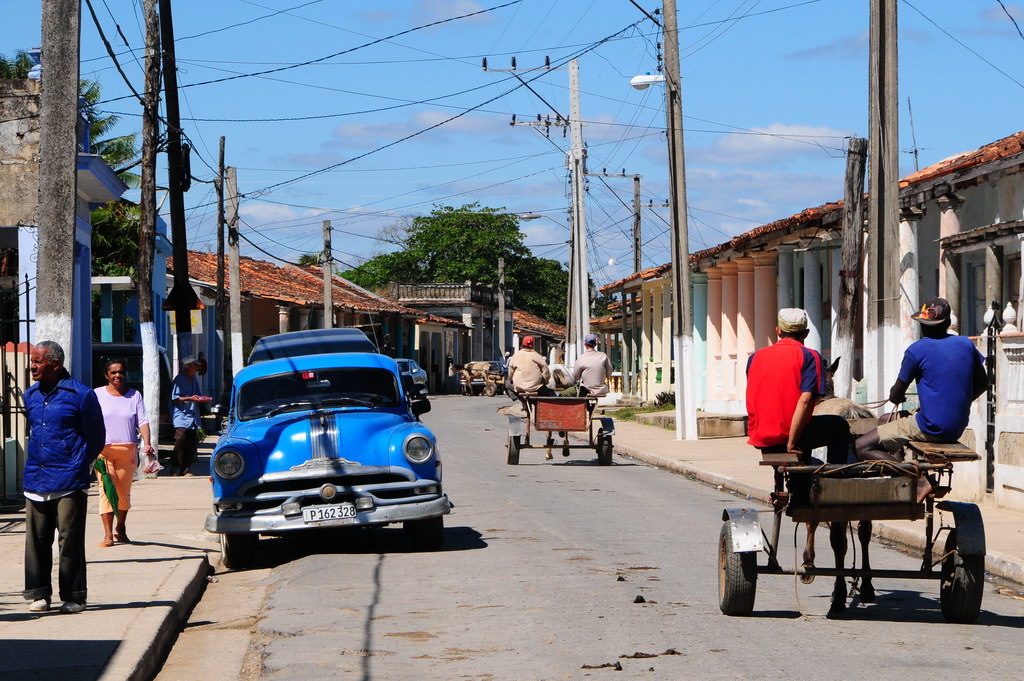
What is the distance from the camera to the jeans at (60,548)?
8609 mm

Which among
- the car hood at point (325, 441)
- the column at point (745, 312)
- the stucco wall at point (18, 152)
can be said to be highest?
the stucco wall at point (18, 152)

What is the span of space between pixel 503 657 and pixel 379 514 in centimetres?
395

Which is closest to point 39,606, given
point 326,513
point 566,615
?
point 326,513

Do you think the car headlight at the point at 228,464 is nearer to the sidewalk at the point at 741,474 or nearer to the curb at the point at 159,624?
the curb at the point at 159,624

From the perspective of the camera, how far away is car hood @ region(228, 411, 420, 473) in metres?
11.2

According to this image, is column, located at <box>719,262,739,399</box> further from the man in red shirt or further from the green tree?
the green tree

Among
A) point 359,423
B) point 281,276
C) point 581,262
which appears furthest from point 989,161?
point 281,276

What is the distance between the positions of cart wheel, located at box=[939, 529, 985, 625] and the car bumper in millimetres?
4446

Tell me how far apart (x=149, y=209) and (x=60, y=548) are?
502 inches

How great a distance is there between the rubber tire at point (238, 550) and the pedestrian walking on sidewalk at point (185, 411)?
7644mm

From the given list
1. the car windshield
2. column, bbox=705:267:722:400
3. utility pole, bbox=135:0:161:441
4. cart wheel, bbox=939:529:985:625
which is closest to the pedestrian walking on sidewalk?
utility pole, bbox=135:0:161:441

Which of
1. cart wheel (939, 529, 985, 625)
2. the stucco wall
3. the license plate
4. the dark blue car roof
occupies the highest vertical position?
the stucco wall

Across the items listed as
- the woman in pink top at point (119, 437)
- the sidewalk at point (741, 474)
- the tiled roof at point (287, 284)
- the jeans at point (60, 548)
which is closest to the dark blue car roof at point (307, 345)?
the sidewalk at point (741, 474)

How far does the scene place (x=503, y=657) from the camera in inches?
285
